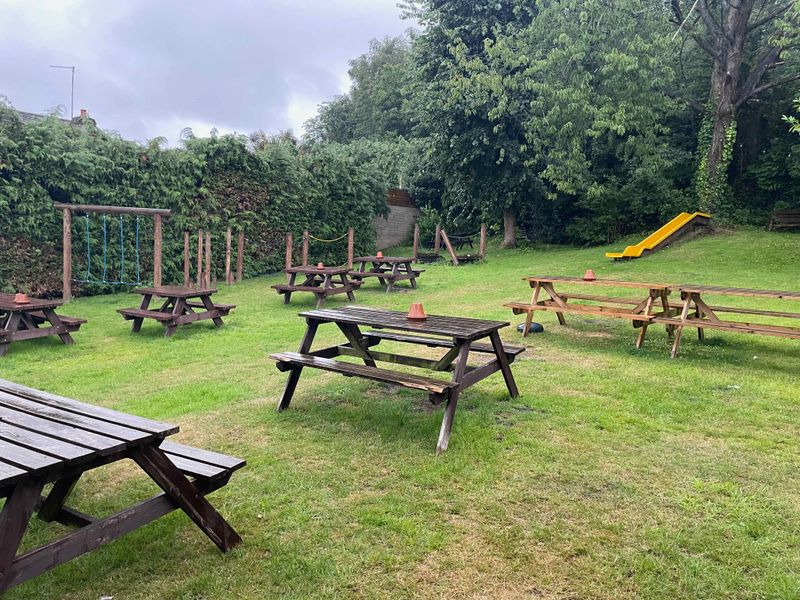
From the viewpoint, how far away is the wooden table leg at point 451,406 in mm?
3457

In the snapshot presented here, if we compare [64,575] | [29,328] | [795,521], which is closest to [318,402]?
[64,575]

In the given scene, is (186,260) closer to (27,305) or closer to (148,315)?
(148,315)

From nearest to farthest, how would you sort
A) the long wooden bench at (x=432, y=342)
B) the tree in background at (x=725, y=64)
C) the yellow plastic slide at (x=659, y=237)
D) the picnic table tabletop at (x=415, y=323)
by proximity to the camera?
1. the picnic table tabletop at (x=415, y=323)
2. the long wooden bench at (x=432, y=342)
3. the yellow plastic slide at (x=659, y=237)
4. the tree in background at (x=725, y=64)

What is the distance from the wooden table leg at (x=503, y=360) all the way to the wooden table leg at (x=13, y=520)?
2.89 meters

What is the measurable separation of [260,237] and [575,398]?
1125cm

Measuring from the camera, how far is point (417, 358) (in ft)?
14.2

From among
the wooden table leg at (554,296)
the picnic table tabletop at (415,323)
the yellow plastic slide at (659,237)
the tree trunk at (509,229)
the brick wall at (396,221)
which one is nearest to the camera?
the picnic table tabletop at (415,323)

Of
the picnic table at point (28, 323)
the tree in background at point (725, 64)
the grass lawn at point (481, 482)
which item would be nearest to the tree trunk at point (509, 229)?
the tree in background at point (725, 64)

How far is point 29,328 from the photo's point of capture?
273 inches

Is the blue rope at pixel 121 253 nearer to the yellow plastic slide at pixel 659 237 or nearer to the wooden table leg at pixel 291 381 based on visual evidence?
the wooden table leg at pixel 291 381

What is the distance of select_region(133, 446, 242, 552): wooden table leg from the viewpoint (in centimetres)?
218

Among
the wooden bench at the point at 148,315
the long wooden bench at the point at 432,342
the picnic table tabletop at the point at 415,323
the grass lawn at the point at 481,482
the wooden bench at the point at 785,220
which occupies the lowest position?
the grass lawn at the point at 481,482

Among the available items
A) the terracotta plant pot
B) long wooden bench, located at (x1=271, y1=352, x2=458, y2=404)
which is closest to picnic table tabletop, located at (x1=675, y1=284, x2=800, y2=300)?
the terracotta plant pot

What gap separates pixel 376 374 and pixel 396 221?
16490 millimetres
